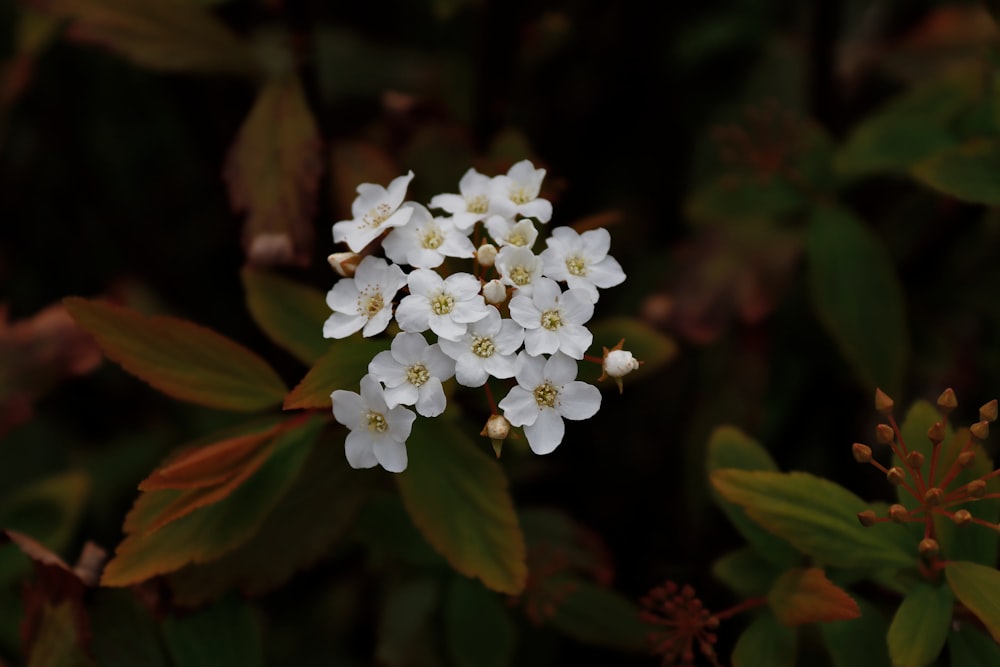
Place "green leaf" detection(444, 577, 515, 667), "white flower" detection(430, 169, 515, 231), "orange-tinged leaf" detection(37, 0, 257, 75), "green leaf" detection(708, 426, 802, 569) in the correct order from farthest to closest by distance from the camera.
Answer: "orange-tinged leaf" detection(37, 0, 257, 75), "green leaf" detection(444, 577, 515, 667), "green leaf" detection(708, 426, 802, 569), "white flower" detection(430, 169, 515, 231)

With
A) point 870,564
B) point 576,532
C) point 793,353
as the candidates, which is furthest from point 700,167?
point 870,564

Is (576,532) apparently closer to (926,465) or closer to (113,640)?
(926,465)

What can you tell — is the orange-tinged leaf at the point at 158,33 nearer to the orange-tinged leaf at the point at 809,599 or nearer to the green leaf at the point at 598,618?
the green leaf at the point at 598,618

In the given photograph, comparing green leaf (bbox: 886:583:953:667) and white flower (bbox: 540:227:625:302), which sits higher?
white flower (bbox: 540:227:625:302)

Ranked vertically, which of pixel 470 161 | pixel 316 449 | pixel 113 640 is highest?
pixel 470 161

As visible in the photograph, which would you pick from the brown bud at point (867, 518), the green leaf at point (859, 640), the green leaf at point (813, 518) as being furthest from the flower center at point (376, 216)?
the green leaf at point (859, 640)

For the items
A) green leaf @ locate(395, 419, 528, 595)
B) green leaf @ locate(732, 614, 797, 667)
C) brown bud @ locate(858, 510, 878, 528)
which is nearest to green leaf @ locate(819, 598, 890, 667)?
green leaf @ locate(732, 614, 797, 667)

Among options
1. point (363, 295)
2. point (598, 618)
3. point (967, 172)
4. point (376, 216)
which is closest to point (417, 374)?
point (363, 295)

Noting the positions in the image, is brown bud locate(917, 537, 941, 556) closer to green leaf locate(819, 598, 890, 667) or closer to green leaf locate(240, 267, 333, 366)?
green leaf locate(819, 598, 890, 667)

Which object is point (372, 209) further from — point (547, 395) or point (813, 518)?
point (813, 518)
